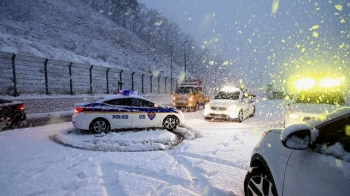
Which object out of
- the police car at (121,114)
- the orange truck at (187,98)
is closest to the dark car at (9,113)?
the police car at (121,114)

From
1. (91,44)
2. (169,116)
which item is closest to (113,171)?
(169,116)

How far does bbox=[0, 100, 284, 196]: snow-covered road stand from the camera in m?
4.08

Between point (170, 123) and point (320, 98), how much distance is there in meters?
5.98

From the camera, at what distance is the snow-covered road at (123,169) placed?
408cm

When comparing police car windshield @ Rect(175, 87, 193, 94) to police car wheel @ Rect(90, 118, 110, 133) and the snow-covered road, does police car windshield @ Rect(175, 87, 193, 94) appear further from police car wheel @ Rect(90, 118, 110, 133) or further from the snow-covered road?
the snow-covered road

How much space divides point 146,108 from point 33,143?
4.13 meters

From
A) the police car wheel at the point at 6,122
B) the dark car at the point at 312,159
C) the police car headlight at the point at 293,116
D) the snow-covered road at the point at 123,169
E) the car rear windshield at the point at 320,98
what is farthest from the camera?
the police car wheel at the point at 6,122

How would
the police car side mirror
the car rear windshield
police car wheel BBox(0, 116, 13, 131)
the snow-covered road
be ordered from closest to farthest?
the police car side mirror, the snow-covered road, the car rear windshield, police car wheel BBox(0, 116, 13, 131)

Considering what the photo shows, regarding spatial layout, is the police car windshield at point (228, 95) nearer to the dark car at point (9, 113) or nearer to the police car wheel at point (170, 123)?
the police car wheel at point (170, 123)

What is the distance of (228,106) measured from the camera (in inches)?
474

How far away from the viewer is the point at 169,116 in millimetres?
10070

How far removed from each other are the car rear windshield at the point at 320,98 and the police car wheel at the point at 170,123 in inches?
197

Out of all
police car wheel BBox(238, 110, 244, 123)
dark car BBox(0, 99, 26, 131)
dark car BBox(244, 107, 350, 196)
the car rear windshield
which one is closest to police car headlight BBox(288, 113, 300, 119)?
the car rear windshield

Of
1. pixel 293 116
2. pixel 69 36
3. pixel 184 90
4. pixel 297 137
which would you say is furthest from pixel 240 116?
pixel 69 36
